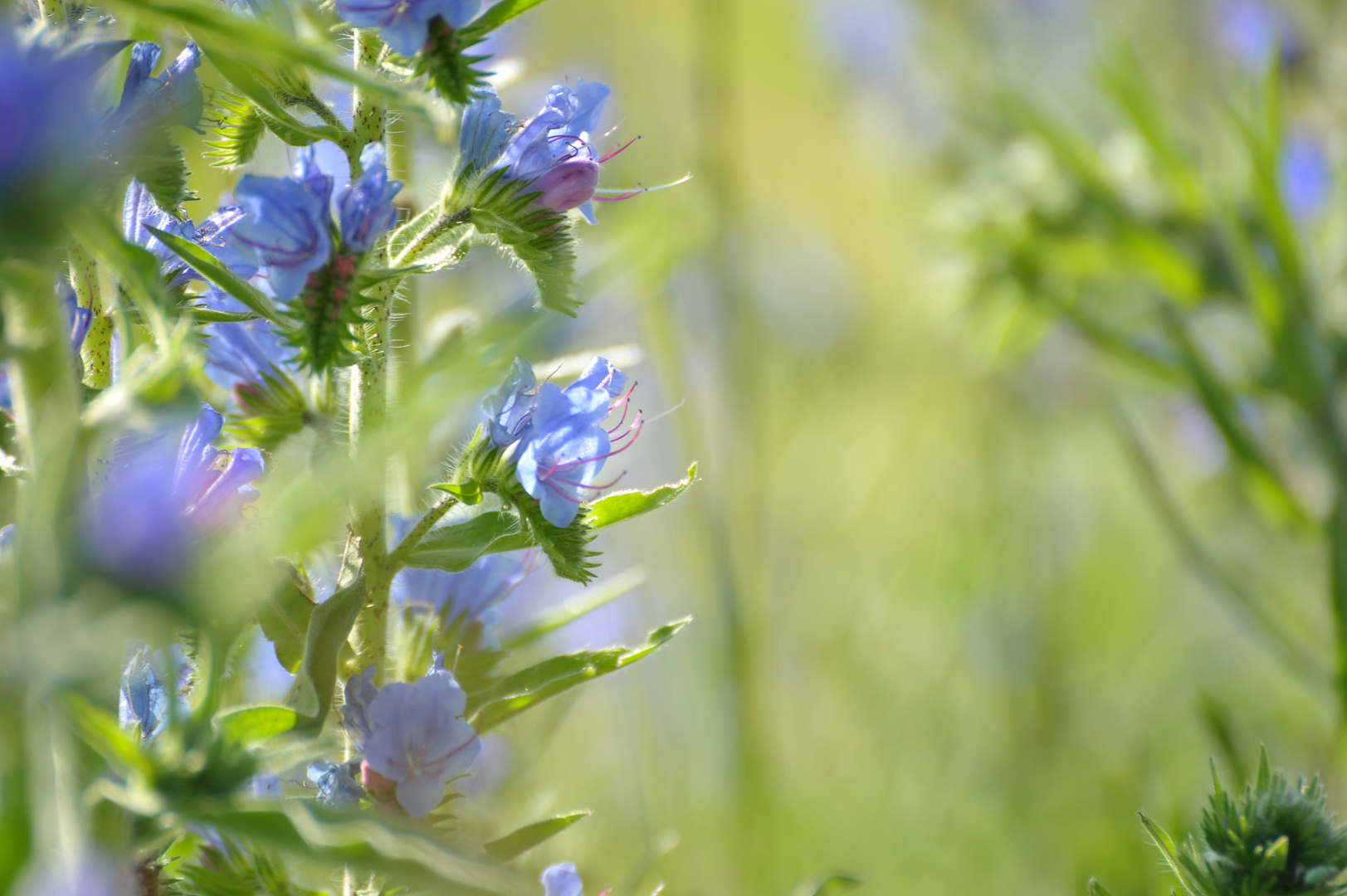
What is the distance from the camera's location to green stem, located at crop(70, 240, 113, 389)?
415 millimetres

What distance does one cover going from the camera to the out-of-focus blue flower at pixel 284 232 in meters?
0.38

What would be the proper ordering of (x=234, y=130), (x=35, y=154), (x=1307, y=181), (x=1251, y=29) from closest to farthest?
(x=35, y=154)
(x=234, y=130)
(x=1307, y=181)
(x=1251, y=29)

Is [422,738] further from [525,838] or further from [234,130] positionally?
[234,130]

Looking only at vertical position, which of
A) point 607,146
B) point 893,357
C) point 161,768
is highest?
point 893,357

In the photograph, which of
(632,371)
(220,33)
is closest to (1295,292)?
(220,33)

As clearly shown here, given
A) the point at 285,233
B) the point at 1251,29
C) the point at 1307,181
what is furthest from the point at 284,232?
the point at 1251,29

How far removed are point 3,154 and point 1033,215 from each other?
0.90 meters

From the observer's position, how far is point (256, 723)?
0.33 meters

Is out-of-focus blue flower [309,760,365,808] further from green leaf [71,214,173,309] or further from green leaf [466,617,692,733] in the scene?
green leaf [71,214,173,309]

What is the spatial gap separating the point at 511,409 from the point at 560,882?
0.63 ft

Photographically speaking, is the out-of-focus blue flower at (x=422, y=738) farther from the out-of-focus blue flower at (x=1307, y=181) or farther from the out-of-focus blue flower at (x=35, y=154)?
the out-of-focus blue flower at (x=1307, y=181)

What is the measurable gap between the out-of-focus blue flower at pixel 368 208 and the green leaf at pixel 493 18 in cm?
5

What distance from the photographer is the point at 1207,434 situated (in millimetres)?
1501

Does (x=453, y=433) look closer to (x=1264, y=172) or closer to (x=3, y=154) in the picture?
(x=3, y=154)
